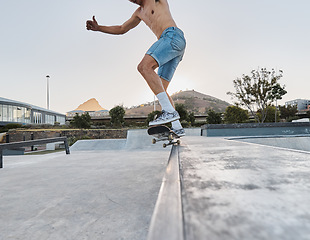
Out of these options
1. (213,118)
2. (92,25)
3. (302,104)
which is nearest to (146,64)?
(92,25)

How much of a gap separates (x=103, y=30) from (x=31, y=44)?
24.8 m

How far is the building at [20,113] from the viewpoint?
89.2 ft

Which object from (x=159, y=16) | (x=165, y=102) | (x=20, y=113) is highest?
(x=20, y=113)

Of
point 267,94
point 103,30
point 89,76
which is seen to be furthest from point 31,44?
point 267,94

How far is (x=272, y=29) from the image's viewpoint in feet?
56.2

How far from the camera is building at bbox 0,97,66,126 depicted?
2717cm

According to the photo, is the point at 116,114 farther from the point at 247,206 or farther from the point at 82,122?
the point at 247,206

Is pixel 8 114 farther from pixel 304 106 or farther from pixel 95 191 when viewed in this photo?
pixel 304 106

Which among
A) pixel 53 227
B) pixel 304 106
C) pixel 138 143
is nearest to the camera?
pixel 53 227

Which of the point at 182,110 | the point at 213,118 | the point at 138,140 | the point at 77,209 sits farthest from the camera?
the point at 213,118

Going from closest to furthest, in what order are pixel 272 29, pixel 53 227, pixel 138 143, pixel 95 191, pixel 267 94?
pixel 53 227, pixel 95 191, pixel 138 143, pixel 272 29, pixel 267 94

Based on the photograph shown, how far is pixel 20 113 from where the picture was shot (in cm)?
2981

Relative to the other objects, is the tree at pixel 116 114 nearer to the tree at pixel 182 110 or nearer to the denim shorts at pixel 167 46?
the tree at pixel 182 110

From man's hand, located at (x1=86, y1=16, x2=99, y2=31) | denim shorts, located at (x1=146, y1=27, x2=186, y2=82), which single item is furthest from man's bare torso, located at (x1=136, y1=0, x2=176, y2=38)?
man's hand, located at (x1=86, y1=16, x2=99, y2=31)
